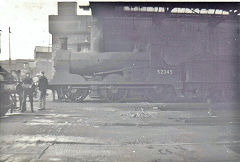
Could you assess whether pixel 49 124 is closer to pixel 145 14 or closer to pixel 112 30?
pixel 112 30

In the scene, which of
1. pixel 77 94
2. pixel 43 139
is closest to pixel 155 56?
pixel 77 94

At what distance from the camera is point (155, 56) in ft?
47.8

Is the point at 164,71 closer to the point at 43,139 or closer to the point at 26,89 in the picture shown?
the point at 26,89

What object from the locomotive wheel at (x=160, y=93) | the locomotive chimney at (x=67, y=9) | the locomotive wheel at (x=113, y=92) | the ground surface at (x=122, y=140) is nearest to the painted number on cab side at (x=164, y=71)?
the locomotive wheel at (x=160, y=93)

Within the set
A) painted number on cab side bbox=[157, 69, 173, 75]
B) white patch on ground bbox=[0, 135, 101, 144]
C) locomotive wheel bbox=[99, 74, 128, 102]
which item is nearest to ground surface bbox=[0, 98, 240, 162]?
white patch on ground bbox=[0, 135, 101, 144]

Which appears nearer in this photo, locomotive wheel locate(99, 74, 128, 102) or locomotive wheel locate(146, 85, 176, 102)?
locomotive wheel locate(99, 74, 128, 102)

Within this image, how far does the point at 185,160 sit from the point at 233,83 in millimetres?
12016

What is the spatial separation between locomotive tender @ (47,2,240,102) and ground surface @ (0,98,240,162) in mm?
6134

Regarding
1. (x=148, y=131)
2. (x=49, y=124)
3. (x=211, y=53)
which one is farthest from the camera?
(x=211, y=53)

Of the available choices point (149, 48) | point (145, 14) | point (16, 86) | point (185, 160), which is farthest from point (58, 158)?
point (145, 14)

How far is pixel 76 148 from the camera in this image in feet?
15.7

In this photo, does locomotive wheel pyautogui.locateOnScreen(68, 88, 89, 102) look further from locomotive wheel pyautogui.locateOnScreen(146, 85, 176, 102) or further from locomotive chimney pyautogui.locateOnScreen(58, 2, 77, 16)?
locomotive chimney pyautogui.locateOnScreen(58, 2, 77, 16)

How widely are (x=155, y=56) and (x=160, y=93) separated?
2282 millimetres

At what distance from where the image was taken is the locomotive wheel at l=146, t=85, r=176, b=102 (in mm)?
14242
